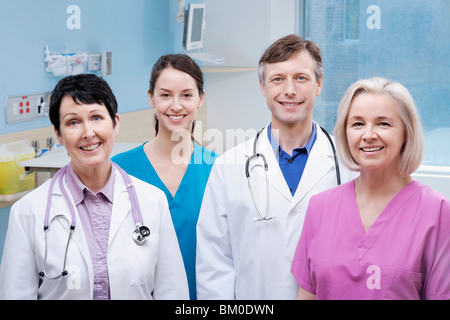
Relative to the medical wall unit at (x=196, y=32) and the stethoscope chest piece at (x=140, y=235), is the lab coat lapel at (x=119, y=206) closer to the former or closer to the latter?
the stethoscope chest piece at (x=140, y=235)

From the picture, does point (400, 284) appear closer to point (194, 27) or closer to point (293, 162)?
point (293, 162)

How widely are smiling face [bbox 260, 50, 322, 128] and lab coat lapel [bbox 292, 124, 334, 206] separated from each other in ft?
0.29

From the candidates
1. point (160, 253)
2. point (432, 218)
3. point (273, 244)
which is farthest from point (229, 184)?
→ point (432, 218)

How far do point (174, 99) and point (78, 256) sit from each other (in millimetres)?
627

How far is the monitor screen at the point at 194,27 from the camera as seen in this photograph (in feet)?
11.8

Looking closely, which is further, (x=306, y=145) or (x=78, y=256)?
(x=306, y=145)

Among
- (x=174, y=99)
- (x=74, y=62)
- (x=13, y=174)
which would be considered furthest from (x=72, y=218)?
(x=74, y=62)

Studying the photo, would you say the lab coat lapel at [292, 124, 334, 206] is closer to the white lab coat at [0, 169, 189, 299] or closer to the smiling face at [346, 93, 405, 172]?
the smiling face at [346, 93, 405, 172]

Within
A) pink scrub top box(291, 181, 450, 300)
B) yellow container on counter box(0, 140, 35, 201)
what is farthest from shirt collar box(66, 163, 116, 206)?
yellow container on counter box(0, 140, 35, 201)

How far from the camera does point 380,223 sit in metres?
1.20

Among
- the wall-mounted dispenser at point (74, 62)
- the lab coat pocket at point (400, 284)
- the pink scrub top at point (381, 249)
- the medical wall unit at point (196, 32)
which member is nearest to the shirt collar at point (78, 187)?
the pink scrub top at point (381, 249)

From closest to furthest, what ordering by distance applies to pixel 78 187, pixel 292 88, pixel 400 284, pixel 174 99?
pixel 400 284
pixel 78 187
pixel 292 88
pixel 174 99

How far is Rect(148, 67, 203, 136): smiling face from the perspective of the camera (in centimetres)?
164
